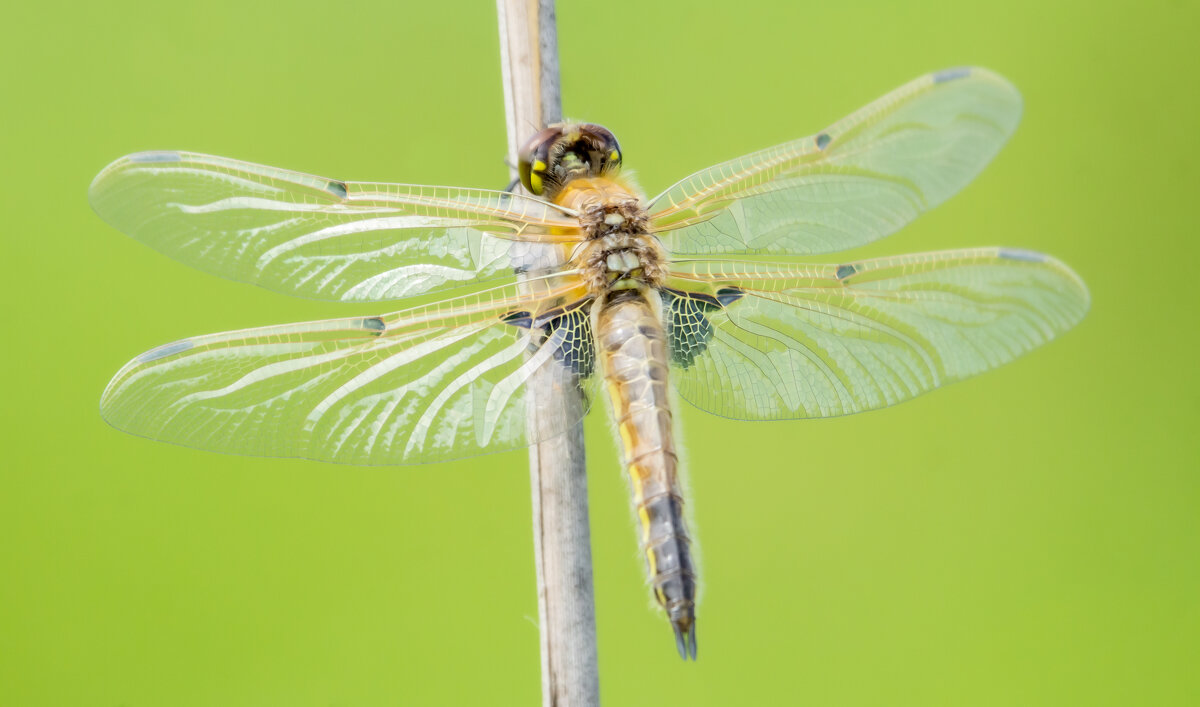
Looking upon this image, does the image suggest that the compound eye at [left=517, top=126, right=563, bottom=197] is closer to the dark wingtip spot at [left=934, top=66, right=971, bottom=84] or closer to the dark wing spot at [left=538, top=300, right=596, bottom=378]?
the dark wing spot at [left=538, top=300, right=596, bottom=378]

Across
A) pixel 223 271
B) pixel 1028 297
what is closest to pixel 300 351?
pixel 223 271

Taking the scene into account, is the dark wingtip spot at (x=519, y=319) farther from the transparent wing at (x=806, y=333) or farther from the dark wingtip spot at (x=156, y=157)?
the dark wingtip spot at (x=156, y=157)

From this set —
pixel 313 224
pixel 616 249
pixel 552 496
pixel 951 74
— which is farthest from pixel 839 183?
pixel 313 224

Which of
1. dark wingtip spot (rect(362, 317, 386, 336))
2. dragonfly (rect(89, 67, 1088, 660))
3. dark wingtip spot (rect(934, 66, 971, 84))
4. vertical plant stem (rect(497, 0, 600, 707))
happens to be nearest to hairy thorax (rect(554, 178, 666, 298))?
dragonfly (rect(89, 67, 1088, 660))

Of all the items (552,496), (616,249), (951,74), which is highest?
(951,74)

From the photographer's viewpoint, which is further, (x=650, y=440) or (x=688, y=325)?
(x=688, y=325)

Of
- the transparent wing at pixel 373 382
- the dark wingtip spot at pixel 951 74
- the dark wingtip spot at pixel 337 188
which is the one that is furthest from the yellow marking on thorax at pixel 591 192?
the dark wingtip spot at pixel 951 74

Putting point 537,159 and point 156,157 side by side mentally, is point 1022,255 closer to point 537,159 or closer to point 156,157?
point 537,159
